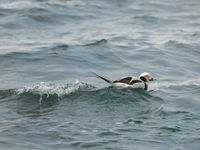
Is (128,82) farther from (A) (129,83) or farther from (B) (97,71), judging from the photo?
(B) (97,71)

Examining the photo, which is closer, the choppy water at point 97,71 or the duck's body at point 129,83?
the choppy water at point 97,71

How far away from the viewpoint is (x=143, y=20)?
19.9 m

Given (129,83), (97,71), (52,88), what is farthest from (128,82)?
(97,71)

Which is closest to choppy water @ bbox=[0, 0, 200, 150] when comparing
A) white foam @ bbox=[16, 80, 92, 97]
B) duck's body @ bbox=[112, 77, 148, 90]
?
white foam @ bbox=[16, 80, 92, 97]

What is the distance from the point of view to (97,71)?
514 inches

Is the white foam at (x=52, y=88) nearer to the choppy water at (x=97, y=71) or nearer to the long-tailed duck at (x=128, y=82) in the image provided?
the choppy water at (x=97, y=71)

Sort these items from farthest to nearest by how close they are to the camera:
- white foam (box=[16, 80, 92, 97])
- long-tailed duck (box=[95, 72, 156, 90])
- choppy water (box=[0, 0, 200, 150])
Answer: long-tailed duck (box=[95, 72, 156, 90]), white foam (box=[16, 80, 92, 97]), choppy water (box=[0, 0, 200, 150])

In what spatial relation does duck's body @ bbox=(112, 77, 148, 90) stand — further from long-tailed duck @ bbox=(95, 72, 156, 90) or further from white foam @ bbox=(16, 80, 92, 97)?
white foam @ bbox=(16, 80, 92, 97)

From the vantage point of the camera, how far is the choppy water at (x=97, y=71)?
7.98 metres

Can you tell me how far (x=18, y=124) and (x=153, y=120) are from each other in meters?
2.43

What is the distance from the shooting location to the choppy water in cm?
798

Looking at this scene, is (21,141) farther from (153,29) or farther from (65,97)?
(153,29)

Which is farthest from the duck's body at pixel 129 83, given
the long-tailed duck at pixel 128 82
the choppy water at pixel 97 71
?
the choppy water at pixel 97 71

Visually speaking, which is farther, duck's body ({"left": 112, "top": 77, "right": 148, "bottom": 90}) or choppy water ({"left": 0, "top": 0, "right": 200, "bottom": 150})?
duck's body ({"left": 112, "top": 77, "right": 148, "bottom": 90})
